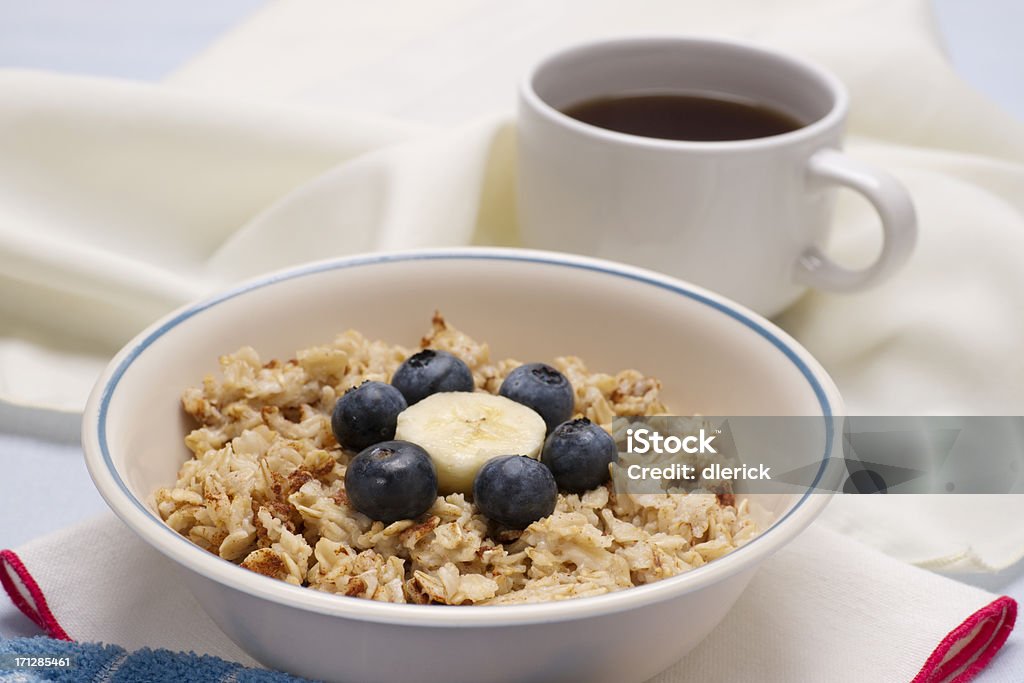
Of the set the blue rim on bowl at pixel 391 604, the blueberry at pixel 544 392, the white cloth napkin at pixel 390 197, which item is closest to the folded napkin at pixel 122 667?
the blue rim on bowl at pixel 391 604

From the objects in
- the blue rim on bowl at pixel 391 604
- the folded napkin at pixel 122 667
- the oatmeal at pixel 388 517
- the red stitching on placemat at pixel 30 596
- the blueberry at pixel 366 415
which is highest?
the blue rim on bowl at pixel 391 604

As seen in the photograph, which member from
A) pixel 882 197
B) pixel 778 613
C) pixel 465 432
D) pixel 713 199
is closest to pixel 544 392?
pixel 465 432

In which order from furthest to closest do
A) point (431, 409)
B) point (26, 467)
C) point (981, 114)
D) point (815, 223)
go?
point (981, 114) < point (815, 223) < point (26, 467) < point (431, 409)

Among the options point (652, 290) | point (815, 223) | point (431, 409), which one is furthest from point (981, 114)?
point (431, 409)

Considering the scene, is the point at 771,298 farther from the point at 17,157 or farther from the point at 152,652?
the point at 17,157

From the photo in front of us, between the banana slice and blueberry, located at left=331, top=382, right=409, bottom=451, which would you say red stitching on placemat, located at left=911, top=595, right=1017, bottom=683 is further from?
blueberry, located at left=331, top=382, right=409, bottom=451

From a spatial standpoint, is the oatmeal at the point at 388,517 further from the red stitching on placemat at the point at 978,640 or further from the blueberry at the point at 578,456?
the red stitching on placemat at the point at 978,640
